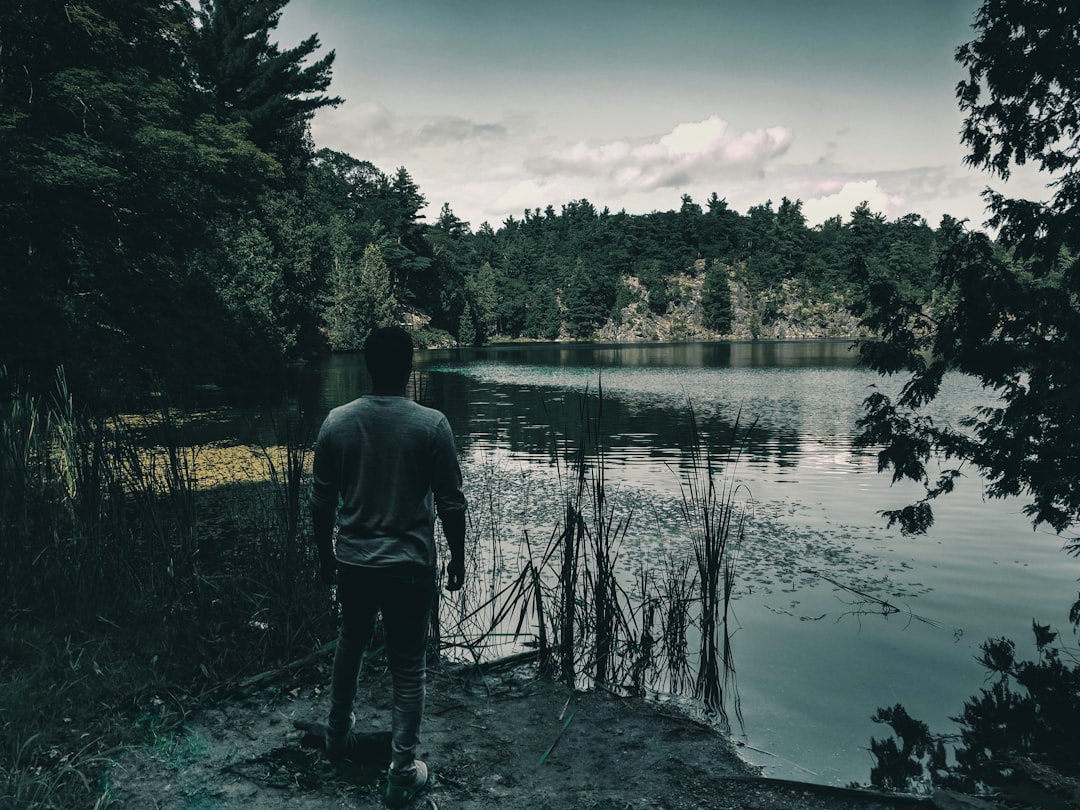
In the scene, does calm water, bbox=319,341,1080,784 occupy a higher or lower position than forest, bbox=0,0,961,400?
lower

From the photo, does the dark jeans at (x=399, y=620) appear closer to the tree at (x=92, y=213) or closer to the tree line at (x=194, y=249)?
the tree line at (x=194, y=249)

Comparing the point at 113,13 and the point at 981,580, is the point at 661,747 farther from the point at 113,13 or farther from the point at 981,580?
the point at 113,13

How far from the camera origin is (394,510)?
3.44 meters

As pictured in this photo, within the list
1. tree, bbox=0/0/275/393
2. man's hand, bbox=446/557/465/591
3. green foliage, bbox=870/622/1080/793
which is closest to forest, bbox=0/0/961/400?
tree, bbox=0/0/275/393

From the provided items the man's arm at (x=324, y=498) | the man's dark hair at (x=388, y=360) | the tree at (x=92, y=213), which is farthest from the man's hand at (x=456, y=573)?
the tree at (x=92, y=213)

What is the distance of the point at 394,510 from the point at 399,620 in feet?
1.75

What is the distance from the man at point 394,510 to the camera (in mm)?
3426

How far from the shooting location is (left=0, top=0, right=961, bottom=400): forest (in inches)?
421

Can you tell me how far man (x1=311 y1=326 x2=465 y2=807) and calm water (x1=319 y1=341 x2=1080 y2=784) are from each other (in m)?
2.54

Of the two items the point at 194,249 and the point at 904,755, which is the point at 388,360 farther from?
the point at 194,249

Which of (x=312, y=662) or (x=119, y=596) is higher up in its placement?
(x=119, y=596)

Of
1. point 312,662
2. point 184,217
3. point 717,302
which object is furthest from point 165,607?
point 717,302

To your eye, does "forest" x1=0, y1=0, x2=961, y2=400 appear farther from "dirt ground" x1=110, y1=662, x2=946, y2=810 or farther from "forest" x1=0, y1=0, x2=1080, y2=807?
"dirt ground" x1=110, y1=662, x2=946, y2=810

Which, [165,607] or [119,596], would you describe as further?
[119,596]
